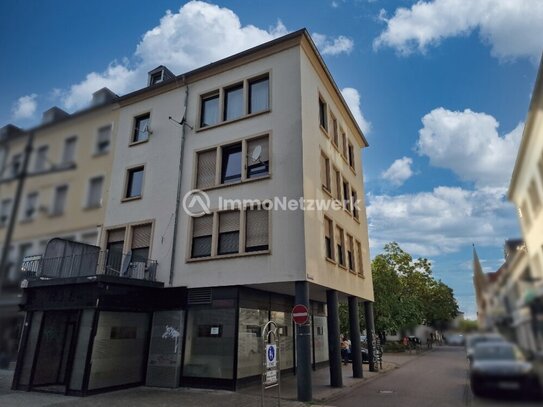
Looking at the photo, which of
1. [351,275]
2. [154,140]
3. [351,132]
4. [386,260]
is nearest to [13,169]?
[154,140]

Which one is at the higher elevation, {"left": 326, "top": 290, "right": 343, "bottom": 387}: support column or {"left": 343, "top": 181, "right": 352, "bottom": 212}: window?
{"left": 343, "top": 181, "right": 352, "bottom": 212}: window

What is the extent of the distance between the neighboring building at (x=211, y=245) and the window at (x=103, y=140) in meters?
9.87

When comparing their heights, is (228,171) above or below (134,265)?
above

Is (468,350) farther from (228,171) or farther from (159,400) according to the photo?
(228,171)

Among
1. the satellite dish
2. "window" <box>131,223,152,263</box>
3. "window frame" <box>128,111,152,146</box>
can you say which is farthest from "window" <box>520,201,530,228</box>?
"window frame" <box>128,111,152,146</box>

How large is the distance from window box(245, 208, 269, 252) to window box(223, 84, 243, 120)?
462 centimetres

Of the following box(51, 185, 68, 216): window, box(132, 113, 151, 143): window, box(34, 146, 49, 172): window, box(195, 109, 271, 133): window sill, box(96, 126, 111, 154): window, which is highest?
box(132, 113, 151, 143): window

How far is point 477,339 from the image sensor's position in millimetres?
961

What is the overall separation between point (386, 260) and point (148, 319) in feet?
96.7

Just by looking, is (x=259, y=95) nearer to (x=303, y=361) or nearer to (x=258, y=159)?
(x=258, y=159)

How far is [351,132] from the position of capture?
2280cm

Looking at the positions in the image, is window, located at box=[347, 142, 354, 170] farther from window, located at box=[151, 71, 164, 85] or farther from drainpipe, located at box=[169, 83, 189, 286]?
window, located at box=[151, 71, 164, 85]

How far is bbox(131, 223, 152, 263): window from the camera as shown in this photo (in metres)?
16.2

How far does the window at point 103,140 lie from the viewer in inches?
87.0
